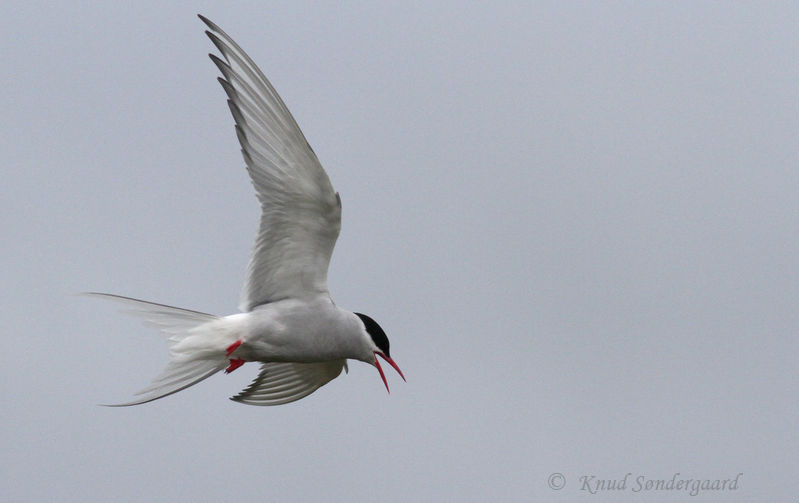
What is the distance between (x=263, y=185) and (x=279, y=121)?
50 cm

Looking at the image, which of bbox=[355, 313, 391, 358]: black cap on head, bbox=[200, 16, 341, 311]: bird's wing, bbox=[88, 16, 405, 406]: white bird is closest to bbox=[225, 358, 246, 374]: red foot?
bbox=[88, 16, 405, 406]: white bird

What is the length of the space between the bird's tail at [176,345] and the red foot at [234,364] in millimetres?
94

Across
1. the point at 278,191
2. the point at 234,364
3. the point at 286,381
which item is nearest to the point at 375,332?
the point at 234,364

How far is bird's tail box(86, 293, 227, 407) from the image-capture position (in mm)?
7383

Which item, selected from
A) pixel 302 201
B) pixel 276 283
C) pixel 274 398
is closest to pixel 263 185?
pixel 302 201

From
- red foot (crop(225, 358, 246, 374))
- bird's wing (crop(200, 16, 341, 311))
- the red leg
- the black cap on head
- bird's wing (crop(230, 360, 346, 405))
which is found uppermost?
bird's wing (crop(200, 16, 341, 311))

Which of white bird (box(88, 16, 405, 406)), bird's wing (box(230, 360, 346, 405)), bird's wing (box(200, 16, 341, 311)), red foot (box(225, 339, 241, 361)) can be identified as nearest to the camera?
bird's wing (box(200, 16, 341, 311))

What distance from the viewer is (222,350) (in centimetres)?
754

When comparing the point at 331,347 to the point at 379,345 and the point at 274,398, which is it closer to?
the point at 379,345

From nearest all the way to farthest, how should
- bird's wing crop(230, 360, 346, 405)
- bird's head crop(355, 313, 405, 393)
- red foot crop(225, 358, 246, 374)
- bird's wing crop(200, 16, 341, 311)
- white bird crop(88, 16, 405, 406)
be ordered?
1. bird's wing crop(200, 16, 341, 311)
2. white bird crop(88, 16, 405, 406)
3. red foot crop(225, 358, 246, 374)
4. bird's head crop(355, 313, 405, 393)
5. bird's wing crop(230, 360, 346, 405)

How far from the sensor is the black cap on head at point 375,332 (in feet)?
26.4

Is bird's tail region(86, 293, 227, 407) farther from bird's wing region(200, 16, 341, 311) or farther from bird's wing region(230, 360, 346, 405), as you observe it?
bird's wing region(230, 360, 346, 405)

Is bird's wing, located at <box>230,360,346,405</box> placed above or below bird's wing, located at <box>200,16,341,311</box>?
below

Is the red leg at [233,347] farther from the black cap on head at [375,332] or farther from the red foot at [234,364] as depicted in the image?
the black cap on head at [375,332]
